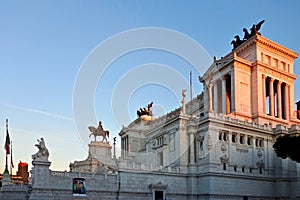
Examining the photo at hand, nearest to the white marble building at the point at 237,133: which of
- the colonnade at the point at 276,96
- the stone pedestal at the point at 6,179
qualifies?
the colonnade at the point at 276,96

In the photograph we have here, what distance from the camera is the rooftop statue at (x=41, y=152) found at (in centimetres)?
4412

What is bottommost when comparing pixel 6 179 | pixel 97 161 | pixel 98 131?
pixel 6 179

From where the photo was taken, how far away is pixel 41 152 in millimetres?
44531

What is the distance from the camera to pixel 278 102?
7044 centimetres

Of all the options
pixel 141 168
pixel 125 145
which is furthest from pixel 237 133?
pixel 125 145

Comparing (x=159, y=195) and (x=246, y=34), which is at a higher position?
(x=246, y=34)

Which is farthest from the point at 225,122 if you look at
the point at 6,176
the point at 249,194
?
the point at 6,176

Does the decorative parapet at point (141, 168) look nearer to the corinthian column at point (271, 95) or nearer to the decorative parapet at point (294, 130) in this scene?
the decorative parapet at point (294, 130)

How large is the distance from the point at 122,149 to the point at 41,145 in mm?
40771

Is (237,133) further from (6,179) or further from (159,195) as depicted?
(6,179)

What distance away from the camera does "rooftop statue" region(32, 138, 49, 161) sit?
44125 mm

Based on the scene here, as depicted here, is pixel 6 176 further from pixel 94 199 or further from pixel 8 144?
pixel 94 199

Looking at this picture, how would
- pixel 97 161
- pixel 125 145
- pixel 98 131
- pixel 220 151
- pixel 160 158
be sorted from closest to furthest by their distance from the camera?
pixel 220 151 < pixel 160 158 < pixel 97 161 < pixel 98 131 < pixel 125 145

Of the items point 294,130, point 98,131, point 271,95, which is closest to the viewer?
point 294,130
